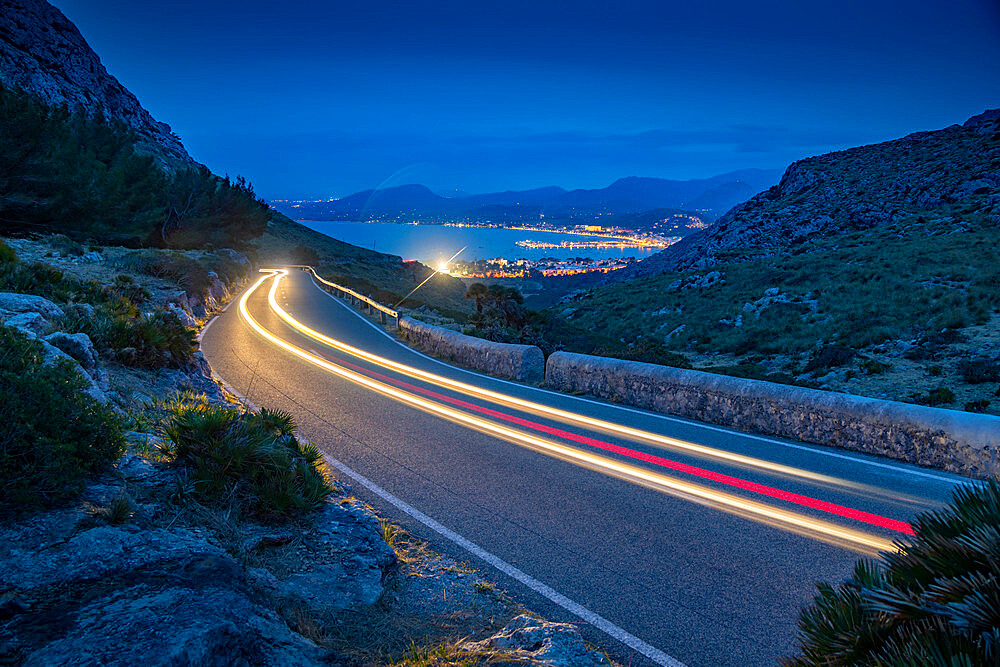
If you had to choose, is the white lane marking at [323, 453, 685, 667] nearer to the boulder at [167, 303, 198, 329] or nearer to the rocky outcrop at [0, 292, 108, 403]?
the rocky outcrop at [0, 292, 108, 403]

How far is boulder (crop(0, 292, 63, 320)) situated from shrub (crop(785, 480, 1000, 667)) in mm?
8183

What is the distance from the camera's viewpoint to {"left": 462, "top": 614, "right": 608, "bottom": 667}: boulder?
9.63 ft

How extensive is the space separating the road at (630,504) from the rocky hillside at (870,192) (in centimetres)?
4441

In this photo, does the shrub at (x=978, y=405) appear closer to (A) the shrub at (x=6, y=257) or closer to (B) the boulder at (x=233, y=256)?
(A) the shrub at (x=6, y=257)

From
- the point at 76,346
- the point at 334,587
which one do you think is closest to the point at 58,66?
the point at 76,346

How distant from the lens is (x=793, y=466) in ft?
20.7

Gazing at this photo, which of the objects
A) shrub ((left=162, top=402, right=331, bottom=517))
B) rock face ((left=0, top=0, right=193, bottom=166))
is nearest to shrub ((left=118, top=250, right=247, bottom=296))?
shrub ((left=162, top=402, right=331, bottom=517))

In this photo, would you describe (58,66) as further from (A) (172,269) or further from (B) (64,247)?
(B) (64,247)

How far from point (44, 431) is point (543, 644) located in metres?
3.28

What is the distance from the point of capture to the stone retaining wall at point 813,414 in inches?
235

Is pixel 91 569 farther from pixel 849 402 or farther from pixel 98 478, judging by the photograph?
pixel 849 402

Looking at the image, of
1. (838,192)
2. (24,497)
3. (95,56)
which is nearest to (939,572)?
(24,497)

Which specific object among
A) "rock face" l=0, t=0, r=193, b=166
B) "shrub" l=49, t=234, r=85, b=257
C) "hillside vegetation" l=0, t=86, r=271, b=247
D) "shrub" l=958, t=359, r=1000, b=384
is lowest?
"shrub" l=958, t=359, r=1000, b=384

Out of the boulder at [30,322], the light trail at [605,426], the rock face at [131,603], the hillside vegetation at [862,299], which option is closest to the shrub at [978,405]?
the hillside vegetation at [862,299]
